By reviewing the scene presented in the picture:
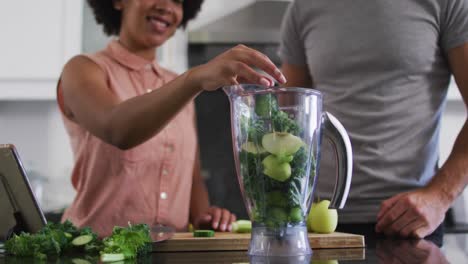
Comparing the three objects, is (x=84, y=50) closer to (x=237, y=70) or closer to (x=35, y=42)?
(x=35, y=42)

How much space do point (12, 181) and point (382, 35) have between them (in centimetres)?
84

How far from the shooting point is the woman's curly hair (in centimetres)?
167

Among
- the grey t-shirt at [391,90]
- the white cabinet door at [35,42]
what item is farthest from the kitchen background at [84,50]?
the grey t-shirt at [391,90]

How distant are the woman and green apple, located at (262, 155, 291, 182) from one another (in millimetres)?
440

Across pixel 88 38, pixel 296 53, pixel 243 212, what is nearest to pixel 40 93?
pixel 88 38

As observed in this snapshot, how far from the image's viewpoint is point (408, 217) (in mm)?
1090

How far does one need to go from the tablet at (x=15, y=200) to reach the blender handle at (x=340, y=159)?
0.46 m

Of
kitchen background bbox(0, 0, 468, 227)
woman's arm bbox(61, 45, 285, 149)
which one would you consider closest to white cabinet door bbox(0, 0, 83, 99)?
kitchen background bbox(0, 0, 468, 227)

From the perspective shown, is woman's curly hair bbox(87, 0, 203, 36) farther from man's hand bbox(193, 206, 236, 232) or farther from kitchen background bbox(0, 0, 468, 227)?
kitchen background bbox(0, 0, 468, 227)

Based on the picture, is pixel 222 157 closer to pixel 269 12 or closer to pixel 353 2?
pixel 269 12

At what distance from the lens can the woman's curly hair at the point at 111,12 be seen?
1674mm

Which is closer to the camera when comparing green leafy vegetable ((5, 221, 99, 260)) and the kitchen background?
green leafy vegetable ((5, 221, 99, 260))

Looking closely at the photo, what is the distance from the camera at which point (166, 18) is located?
4.97 feet

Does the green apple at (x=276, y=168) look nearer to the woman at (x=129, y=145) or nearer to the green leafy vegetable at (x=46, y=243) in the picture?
the green leafy vegetable at (x=46, y=243)
